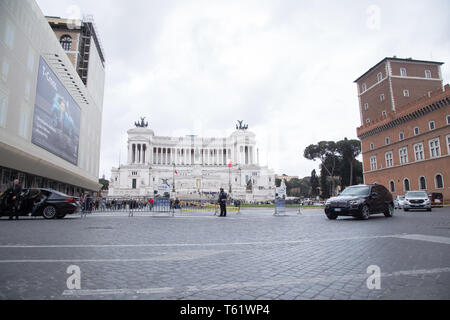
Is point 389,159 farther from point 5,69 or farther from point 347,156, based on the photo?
point 5,69

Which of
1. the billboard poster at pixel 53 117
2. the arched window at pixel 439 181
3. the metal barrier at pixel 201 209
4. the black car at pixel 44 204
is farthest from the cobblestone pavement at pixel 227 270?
the arched window at pixel 439 181

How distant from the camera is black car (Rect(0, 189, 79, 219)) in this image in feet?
43.3

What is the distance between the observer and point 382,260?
13.9 feet

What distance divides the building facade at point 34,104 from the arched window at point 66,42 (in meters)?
15.6

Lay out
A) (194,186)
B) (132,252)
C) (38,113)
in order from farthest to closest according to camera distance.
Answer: (194,186) < (38,113) < (132,252)

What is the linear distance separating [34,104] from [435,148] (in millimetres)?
45044

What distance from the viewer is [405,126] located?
4144cm

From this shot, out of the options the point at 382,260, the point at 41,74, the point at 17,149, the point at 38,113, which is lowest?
the point at 382,260

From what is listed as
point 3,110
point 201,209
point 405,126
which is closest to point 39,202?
point 3,110

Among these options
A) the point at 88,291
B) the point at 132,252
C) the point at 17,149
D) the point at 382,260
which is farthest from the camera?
the point at 17,149

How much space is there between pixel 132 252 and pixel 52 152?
2544 cm

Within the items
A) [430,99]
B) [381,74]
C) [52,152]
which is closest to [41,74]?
[52,152]

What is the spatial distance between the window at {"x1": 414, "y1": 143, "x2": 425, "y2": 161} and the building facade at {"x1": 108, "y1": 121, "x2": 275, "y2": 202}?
113ft
